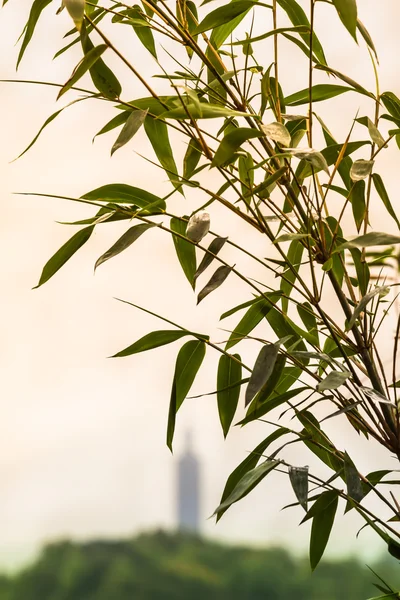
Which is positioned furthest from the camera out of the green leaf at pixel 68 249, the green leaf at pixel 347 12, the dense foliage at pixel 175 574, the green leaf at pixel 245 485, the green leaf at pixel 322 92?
the dense foliage at pixel 175 574

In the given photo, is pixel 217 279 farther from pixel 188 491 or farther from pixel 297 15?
pixel 188 491

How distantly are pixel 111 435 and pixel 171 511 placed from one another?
0.70ft

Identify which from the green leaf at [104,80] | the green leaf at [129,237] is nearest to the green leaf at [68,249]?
the green leaf at [129,237]

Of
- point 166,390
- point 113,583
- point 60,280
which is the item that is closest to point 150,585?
point 113,583

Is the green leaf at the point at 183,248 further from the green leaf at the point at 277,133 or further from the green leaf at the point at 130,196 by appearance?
the green leaf at the point at 277,133

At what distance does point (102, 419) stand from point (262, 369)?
956 millimetres

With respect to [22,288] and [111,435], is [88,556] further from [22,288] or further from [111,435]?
[22,288]

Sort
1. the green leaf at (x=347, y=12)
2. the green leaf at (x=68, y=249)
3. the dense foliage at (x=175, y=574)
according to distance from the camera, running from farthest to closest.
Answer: the dense foliage at (x=175, y=574)
the green leaf at (x=68, y=249)
the green leaf at (x=347, y=12)

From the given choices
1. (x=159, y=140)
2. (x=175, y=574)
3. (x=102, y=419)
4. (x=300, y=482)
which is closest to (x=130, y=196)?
(x=159, y=140)

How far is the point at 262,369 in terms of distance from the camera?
77 centimetres

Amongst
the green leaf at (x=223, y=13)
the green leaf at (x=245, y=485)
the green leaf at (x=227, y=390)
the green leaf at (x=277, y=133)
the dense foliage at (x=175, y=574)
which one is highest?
the green leaf at (x=223, y=13)

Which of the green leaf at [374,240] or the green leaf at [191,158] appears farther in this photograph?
the green leaf at [191,158]

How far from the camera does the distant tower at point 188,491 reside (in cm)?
166

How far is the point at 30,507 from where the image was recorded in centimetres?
161
